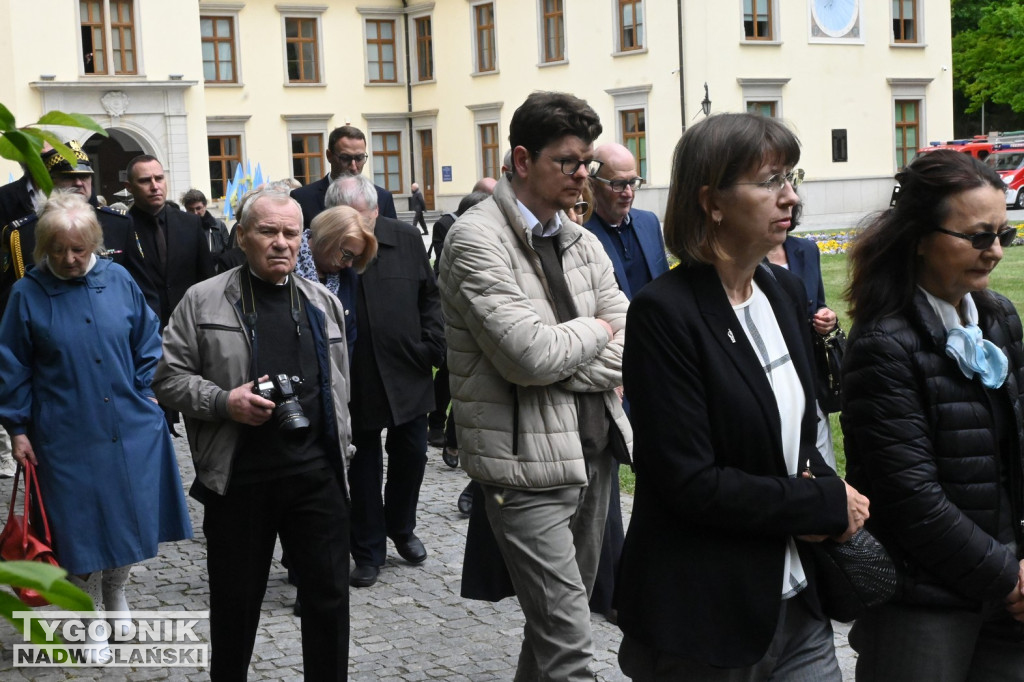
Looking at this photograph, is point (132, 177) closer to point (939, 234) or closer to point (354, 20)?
point (939, 234)

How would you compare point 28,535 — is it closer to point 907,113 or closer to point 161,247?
point 161,247

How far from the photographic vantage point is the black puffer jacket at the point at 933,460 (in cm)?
302

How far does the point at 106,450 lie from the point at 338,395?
54.4 inches

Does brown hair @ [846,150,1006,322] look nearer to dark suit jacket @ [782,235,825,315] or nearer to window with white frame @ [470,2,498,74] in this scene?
dark suit jacket @ [782,235,825,315]

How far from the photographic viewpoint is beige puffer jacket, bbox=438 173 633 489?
12.8 feet

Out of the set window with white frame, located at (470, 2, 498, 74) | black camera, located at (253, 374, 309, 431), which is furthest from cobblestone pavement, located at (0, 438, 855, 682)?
window with white frame, located at (470, 2, 498, 74)

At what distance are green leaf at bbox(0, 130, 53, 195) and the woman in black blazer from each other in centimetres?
158

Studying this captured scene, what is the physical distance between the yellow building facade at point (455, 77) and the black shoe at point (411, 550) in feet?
98.0

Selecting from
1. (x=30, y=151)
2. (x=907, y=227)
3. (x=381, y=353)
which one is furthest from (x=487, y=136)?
(x=30, y=151)

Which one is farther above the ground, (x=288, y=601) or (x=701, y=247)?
(x=701, y=247)

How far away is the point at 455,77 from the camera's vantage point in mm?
47062

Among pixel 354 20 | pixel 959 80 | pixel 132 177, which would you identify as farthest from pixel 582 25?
pixel 132 177

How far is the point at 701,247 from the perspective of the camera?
286cm

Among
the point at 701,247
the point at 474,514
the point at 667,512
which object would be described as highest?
the point at 701,247
